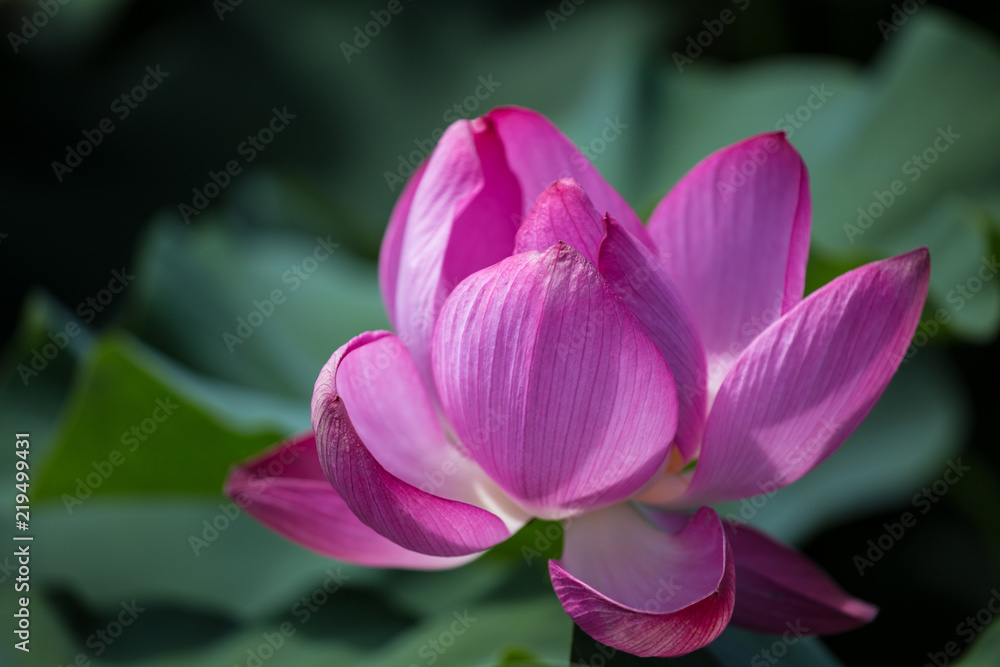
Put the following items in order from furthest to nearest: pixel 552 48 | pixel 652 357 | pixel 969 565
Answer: pixel 552 48 < pixel 969 565 < pixel 652 357

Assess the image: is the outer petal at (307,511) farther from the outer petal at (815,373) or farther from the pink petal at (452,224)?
the outer petal at (815,373)

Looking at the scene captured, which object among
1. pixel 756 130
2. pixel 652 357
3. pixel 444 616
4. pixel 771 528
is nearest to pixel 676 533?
pixel 652 357

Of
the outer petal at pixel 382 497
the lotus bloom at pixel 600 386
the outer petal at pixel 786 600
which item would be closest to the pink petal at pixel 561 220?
the lotus bloom at pixel 600 386

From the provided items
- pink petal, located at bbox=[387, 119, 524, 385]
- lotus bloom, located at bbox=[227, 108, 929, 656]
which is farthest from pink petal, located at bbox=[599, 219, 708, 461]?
pink petal, located at bbox=[387, 119, 524, 385]

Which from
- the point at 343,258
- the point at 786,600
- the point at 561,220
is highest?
the point at 561,220

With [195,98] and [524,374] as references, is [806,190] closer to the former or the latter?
[524,374]

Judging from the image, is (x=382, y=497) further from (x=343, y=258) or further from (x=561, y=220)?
(x=343, y=258)

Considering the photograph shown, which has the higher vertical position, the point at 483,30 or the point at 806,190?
the point at 483,30

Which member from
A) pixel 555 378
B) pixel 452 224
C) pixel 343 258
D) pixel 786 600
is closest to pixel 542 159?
pixel 452 224
